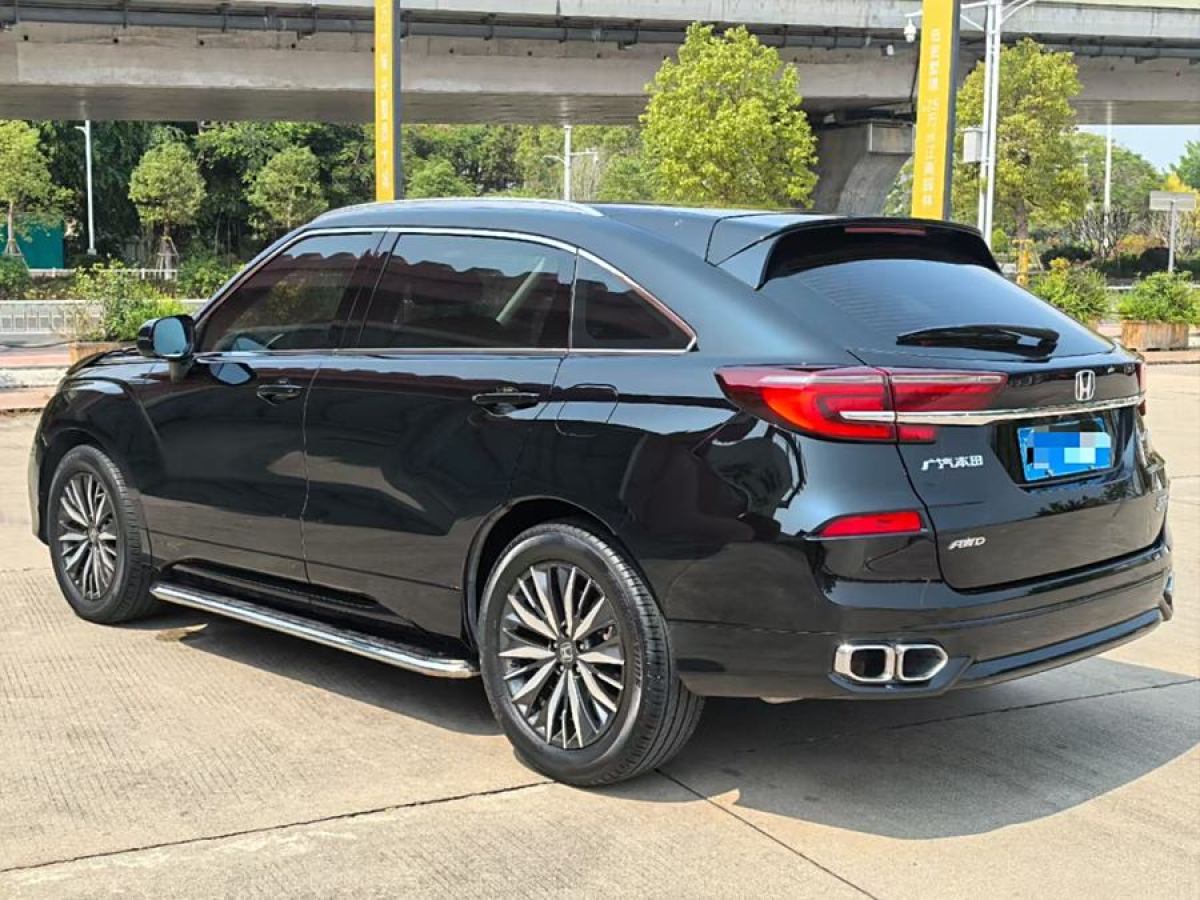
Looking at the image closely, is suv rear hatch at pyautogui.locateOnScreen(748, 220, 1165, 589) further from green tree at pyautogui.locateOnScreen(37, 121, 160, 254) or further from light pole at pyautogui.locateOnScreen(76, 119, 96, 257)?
green tree at pyautogui.locateOnScreen(37, 121, 160, 254)

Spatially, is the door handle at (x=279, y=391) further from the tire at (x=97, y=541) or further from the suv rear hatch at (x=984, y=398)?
the suv rear hatch at (x=984, y=398)

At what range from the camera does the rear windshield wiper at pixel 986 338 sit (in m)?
4.09

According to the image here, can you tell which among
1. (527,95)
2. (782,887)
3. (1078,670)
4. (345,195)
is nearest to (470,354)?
(782,887)

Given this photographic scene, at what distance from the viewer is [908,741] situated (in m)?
4.85

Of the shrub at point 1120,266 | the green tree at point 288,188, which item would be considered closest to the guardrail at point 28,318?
the green tree at point 288,188

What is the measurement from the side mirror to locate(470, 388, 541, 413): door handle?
1.67 m

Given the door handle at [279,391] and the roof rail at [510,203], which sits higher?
the roof rail at [510,203]

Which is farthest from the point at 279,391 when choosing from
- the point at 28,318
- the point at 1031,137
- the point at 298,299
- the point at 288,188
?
the point at 288,188

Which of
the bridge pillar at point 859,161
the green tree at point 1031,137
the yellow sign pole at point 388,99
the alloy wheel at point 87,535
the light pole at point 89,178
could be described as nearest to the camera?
the alloy wheel at point 87,535

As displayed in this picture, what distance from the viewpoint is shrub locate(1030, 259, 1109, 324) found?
2845cm

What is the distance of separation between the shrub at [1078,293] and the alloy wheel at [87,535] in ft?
79.8

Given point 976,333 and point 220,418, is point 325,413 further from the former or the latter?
point 976,333

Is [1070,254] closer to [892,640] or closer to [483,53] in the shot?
[483,53]

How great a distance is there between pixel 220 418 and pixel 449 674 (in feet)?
5.13
